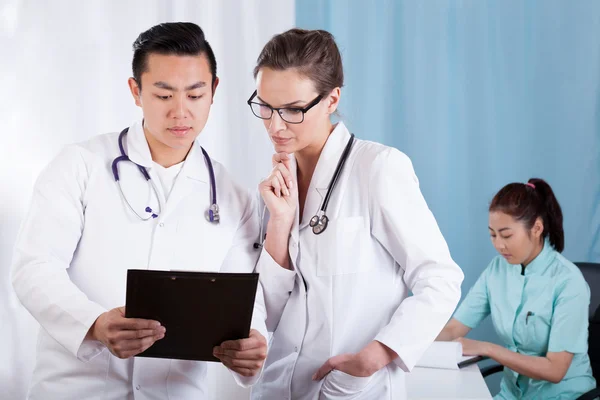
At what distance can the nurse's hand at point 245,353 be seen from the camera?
1.60 metres

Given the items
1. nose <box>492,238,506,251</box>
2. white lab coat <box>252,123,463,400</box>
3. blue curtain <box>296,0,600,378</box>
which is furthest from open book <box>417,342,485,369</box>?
blue curtain <box>296,0,600,378</box>

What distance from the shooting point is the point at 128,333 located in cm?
150

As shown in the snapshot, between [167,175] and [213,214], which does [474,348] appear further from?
[167,175]

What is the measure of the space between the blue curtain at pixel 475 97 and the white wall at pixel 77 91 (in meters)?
0.45

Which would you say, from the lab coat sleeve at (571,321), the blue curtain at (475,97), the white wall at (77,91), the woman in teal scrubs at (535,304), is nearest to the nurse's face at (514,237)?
the woman in teal scrubs at (535,304)

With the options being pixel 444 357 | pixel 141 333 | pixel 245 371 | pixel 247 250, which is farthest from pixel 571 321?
pixel 141 333

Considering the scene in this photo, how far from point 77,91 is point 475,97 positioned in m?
1.95

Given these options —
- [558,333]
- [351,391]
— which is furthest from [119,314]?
[558,333]

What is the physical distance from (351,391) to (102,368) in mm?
632

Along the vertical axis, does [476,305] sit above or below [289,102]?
below

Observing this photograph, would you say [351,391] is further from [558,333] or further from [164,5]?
[164,5]

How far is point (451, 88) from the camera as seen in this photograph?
3.46 m

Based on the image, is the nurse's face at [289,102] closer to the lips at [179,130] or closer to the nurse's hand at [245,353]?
the lips at [179,130]

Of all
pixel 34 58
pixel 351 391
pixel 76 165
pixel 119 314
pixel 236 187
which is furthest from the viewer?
pixel 34 58
